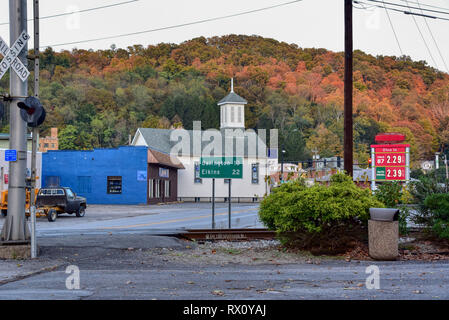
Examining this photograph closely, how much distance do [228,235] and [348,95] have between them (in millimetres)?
6177

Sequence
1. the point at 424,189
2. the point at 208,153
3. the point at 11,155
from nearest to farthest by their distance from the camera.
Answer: the point at 11,155
the point at 424,189
the point at 208,153

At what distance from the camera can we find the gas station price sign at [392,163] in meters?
41.0

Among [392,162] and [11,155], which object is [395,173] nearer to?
[392,162]

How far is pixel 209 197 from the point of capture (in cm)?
7275

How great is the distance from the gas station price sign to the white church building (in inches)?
1134

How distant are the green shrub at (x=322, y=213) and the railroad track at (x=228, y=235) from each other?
135 inches

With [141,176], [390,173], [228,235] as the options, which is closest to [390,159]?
[390,173]

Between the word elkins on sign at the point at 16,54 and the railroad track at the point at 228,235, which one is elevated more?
the word elkins on sign at the point at 16,54

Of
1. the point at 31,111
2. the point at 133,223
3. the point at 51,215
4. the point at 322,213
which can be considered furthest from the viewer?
the point at 51,215

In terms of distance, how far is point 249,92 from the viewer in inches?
5113

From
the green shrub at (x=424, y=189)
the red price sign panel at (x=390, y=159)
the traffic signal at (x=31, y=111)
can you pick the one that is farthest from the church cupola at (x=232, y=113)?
the traffic signal at (x=31, y=111)

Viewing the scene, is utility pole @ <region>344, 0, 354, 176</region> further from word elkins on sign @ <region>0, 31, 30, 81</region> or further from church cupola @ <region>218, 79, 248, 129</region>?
church cupola @ <region>218, 79, 248, 129</region>

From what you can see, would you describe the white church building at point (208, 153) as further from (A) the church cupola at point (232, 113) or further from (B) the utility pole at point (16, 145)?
(B) the utility pole at point (16, 145)
